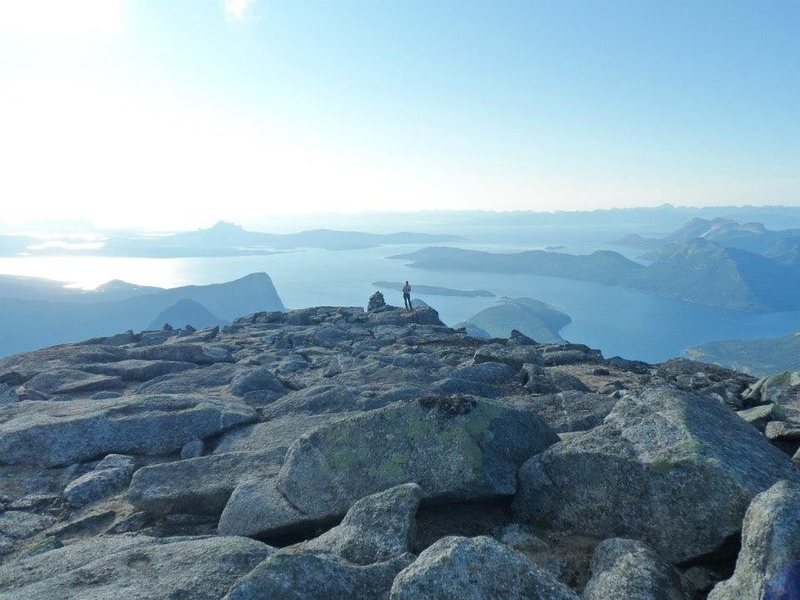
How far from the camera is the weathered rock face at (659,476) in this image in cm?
695

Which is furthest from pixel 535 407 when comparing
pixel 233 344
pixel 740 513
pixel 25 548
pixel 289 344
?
pixel 233 344

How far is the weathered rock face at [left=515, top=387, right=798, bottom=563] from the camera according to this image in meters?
6.95

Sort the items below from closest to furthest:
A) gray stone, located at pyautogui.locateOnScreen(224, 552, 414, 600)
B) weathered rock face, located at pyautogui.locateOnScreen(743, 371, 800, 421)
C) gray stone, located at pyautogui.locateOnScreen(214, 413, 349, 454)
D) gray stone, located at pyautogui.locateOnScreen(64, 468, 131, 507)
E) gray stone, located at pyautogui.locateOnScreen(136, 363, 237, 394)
A: 1. gray stone, located at pyautogui.locateOnScreen(224, 552, 414, 600)
2. gray stone, located at pyautogui.locateOnScreen(64, 468, 131, 507)
3. gray stone, located at pyautogui.locateOnScreen(214, 413, 349, 454)
4. weathered rock face, located at pyautogui.locateOnScreen(743, 371, 800, 421)
5. gray stone, located at pyautogui.locateOnScreen(136, 363, 237, 394)

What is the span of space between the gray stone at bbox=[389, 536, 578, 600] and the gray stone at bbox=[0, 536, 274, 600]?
2876 millimetres

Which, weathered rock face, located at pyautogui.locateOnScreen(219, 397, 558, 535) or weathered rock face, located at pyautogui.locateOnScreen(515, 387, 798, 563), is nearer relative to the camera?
weathered rock face, located at pyautogui.locateOnScreen(515, 387, 798, 563)

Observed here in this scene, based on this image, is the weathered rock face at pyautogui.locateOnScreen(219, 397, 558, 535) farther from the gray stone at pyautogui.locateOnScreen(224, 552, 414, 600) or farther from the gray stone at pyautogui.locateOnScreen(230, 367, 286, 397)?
the gray stone at pyautogui.locateOnScreen(230, 367, 286, 397)

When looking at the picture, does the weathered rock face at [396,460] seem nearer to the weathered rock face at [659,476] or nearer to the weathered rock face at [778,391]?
the weathered rock face at [659,476]

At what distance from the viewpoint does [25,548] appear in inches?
399

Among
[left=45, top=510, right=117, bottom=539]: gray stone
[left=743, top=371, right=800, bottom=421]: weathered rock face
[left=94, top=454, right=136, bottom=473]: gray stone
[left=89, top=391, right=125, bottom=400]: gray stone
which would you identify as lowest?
[left=743, top=371, right=800, bottom=421]: weathered rock face

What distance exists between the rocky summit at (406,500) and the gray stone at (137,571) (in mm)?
38

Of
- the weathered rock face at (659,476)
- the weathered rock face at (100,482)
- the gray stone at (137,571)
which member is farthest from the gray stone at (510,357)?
the gray stone at (137,571)

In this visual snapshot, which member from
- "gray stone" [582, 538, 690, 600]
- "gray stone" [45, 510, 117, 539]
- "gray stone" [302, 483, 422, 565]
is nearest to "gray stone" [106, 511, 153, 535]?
"gray stone" [45, 510, 117, 539]

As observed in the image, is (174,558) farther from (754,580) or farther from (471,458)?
(754,580)

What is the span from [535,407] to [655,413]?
7.22 meters
